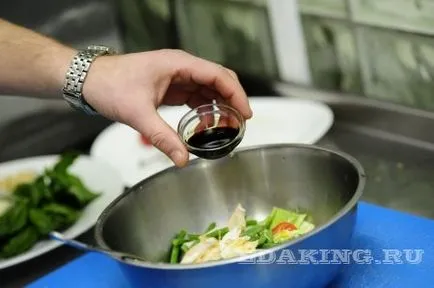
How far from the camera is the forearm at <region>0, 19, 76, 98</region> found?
858 millimetres

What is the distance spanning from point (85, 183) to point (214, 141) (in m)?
0.31

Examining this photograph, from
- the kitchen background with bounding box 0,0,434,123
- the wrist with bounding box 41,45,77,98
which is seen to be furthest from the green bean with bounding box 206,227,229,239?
the kitchen background with bounding box 0,0,434,123

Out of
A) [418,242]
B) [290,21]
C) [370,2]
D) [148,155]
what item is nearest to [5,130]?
[148,155]

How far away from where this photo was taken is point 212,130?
0.79m

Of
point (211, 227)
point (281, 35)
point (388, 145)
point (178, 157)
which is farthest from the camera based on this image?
point (281, 35)

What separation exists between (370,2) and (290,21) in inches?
5.5

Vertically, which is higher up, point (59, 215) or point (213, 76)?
point (213, 76)

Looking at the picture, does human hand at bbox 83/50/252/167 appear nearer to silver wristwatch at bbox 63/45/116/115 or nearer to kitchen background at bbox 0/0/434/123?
silver wristwatch at bbox 63/45/116/115

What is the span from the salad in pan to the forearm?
21cm

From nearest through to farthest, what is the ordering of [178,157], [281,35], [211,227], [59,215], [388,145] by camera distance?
[178,157]
[211,227]
[59,215]
[388,145]
[281,35]

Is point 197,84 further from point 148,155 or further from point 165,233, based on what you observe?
point 148,155

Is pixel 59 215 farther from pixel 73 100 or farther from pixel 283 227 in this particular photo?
pixel 283 227

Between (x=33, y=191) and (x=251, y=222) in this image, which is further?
(x=33, y=191)

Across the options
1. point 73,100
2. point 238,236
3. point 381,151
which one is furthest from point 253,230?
point 381,151
